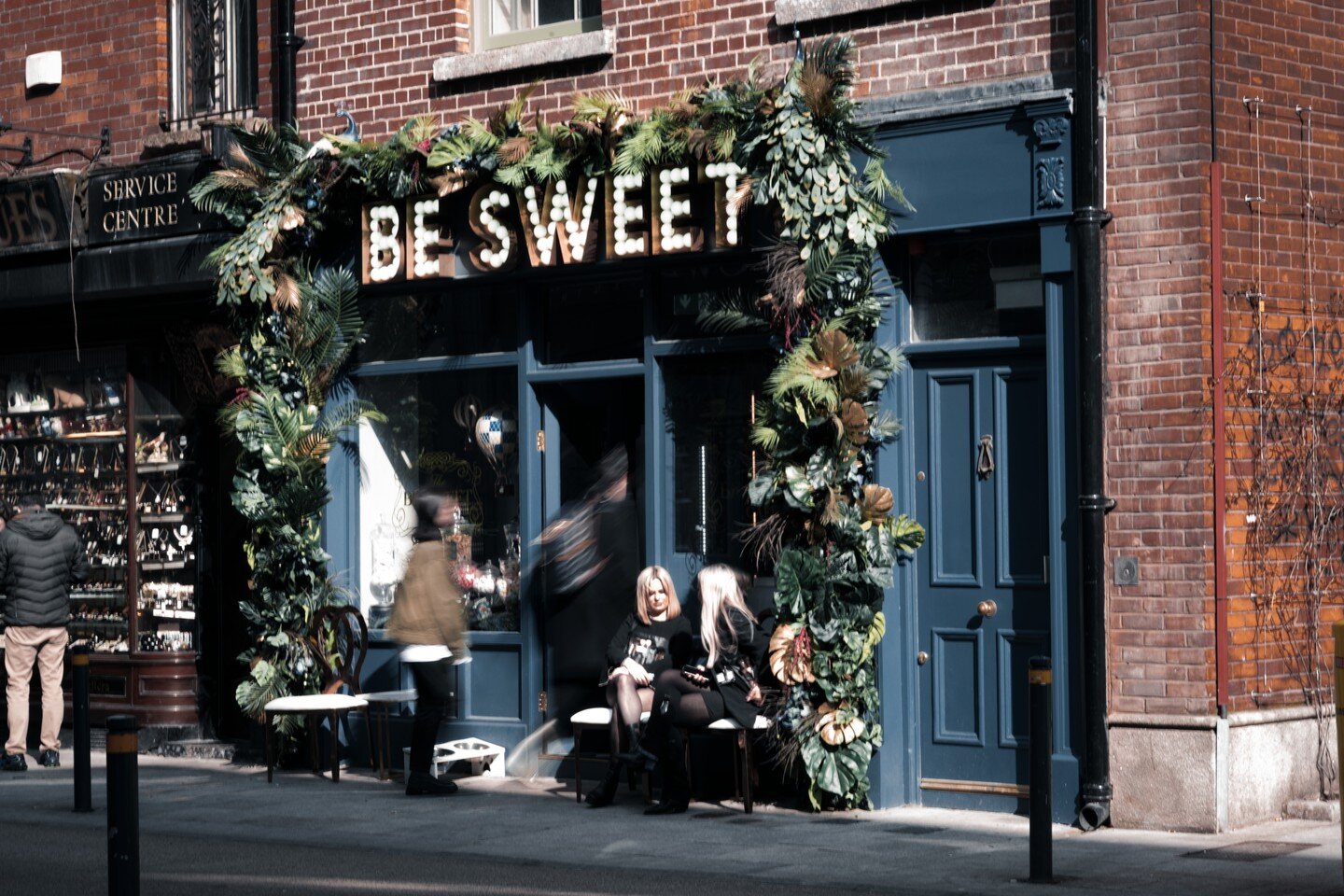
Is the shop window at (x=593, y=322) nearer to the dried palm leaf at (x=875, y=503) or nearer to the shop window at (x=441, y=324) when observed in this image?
the shop window at (x=441, y=324)

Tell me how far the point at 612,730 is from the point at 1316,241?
4.78 metres

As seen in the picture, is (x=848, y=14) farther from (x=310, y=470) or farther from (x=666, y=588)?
(x=310, y=470)

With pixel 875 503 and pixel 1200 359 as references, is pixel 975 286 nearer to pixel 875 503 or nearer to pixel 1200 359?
pixel 875 503

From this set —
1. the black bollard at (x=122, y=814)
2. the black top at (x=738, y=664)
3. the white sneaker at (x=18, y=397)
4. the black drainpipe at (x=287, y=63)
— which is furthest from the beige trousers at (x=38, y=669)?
the black bollard at (x=122, y=814)

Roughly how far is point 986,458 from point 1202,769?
6.80ft

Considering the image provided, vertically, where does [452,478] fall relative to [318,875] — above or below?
above

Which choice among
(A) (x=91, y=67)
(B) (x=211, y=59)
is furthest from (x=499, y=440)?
(A) (x=91, y=67)

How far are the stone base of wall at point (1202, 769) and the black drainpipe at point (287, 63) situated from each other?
24.0 ft

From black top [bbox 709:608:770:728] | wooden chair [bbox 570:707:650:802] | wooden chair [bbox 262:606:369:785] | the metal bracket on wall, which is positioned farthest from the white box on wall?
black top [bbox 709:608:770:728]

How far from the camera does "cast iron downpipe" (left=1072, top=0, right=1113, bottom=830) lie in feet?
32.5

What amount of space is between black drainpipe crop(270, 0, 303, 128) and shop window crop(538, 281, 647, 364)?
2.64m

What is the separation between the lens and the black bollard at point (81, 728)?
1087 cm

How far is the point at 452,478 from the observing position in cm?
1313

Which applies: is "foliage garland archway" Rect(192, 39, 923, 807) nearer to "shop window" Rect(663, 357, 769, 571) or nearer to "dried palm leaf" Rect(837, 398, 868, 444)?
"dried palm leaf" Rect(837, 398, 868, 444)
